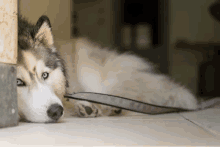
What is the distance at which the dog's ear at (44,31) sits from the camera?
4.30ft

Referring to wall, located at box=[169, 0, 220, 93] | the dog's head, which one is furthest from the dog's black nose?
wall, located at box=[169, 0, 220, 93]

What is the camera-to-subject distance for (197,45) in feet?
4.90

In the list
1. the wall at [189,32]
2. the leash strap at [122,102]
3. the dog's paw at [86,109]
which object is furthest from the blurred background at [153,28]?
the dog's paw at [86,109]

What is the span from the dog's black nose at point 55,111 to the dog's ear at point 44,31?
0.42 meters

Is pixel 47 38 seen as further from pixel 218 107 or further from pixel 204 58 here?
pixel 218 107

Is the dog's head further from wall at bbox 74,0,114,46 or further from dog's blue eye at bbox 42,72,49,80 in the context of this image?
wall at bbox 74,0,114,46

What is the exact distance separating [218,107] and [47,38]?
1.24 metres

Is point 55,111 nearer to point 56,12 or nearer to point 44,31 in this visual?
point 44,31

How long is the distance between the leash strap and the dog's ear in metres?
0.37

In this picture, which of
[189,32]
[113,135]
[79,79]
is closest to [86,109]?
[79,79]

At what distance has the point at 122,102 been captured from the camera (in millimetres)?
1373

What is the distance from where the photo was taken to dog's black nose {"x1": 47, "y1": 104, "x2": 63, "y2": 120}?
113cm

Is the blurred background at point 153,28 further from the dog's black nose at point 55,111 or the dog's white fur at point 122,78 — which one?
the dog's black nose at point 55,111

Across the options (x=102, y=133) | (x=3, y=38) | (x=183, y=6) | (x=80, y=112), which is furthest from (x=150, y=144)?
(x=183, y=6)
